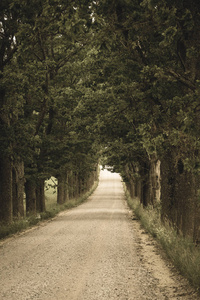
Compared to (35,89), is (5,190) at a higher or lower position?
lower

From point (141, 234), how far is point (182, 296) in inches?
370

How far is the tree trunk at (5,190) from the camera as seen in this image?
16.6 m

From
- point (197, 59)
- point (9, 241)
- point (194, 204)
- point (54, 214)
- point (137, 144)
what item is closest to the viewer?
point (197, 59)

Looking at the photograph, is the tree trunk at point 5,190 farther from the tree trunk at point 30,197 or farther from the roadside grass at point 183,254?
the roadside grass at point 183,254

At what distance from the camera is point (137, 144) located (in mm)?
21031

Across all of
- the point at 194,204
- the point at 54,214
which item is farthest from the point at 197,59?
the point at 54,214

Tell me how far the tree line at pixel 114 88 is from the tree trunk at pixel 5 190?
0.04 meters

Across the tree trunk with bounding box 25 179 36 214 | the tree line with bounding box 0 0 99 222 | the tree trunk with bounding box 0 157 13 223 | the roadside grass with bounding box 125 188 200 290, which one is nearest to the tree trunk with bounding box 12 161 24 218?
the tree line with bounding box 0 0 99 222

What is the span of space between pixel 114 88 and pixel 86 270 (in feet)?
27.8

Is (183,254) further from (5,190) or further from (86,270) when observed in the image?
(5,190)

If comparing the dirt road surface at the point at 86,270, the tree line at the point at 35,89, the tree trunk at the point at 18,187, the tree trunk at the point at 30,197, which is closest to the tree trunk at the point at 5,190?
the tree line at the point at 35,89

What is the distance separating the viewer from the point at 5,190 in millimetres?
16578

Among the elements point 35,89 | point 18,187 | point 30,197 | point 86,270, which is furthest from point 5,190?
point 86,270

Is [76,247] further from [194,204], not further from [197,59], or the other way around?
[197,59]
